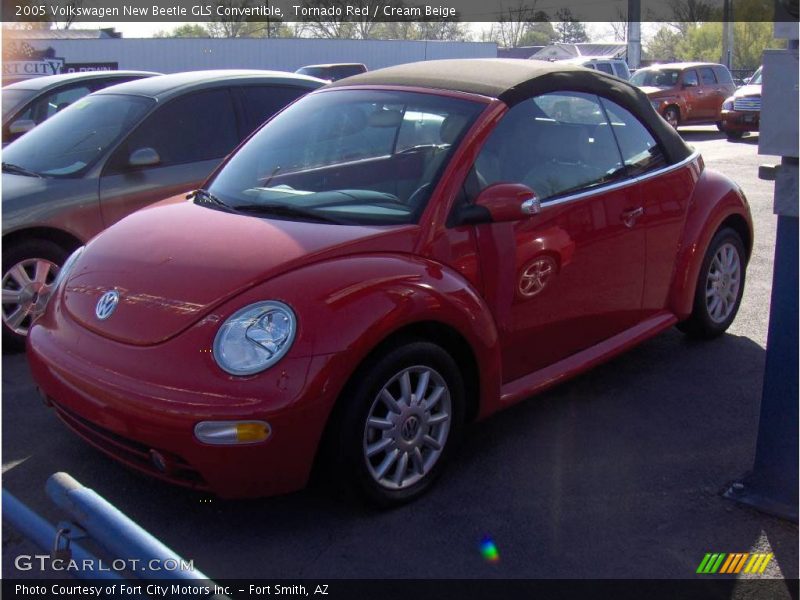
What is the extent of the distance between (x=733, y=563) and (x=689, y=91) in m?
21.8

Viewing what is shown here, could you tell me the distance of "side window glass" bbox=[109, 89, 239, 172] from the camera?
6.25 meters

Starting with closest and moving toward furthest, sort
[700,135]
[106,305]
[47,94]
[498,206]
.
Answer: [106,305], [498,206], [47,94], [700,135]

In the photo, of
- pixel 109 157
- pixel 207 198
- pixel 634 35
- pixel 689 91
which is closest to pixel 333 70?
pixel 689 91

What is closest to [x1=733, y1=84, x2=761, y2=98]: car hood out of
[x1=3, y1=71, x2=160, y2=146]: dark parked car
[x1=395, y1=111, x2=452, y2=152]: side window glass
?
[x1=3, y1=71, x2=160, y2=146]: dark parked car

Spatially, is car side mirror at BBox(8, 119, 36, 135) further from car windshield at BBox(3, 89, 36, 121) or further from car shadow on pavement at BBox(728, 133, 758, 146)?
car shadow on pavement at BBox(728, 133, 758, 146)

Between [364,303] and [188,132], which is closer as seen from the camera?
[364,303]

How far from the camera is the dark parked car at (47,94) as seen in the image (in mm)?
9156

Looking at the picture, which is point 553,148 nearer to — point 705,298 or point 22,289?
point 705,298

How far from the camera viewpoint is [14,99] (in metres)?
9.39

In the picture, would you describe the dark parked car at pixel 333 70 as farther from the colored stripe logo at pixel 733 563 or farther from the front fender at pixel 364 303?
the colored stripe logo at pixel 733 563

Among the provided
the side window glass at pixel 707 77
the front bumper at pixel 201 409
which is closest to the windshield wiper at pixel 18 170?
the front bumper at pixel 201 409

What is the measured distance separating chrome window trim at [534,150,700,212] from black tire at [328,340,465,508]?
1.00m

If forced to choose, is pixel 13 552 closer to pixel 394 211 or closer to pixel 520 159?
pixel 394 211

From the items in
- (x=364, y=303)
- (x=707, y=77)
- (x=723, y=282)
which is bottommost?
(x=723, y=282)
